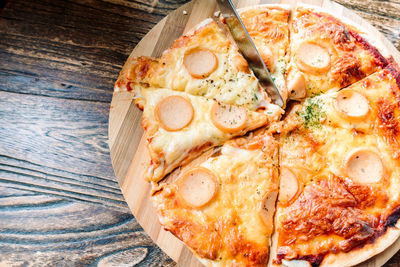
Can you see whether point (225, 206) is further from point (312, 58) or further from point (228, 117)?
point (312, 58)

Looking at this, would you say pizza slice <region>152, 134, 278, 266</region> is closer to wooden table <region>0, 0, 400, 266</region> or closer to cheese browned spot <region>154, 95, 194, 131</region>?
cheese browned spot <region>154, 95, 194, 131</region>

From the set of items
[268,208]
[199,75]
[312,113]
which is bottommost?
[268,208]

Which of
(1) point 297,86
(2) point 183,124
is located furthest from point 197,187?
(1) point 297,86

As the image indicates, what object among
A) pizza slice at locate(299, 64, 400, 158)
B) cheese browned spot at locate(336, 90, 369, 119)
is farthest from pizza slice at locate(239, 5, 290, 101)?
cheese browned spot at locate(336, 90, 369, 119)

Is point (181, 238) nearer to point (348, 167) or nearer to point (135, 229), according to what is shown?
point (135, 229)

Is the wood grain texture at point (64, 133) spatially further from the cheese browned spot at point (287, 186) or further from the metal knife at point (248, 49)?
the cheese browned spot at point (287, 186)

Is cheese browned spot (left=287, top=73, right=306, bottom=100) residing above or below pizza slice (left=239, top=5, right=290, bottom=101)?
below
